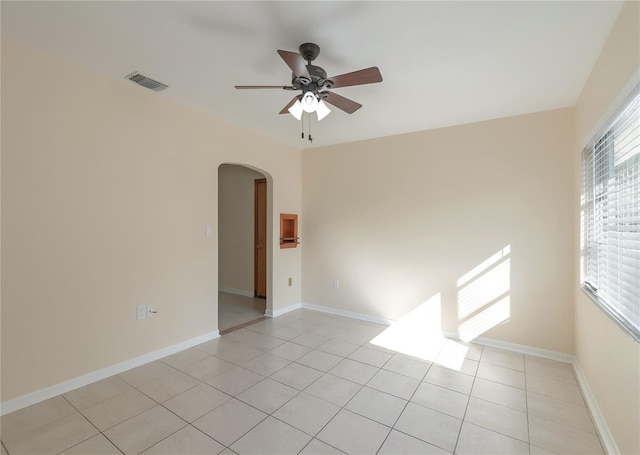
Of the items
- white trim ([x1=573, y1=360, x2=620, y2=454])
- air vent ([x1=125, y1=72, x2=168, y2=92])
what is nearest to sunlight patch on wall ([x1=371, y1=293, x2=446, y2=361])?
white trim ([x1=573, y1=360, x2=620, y2=454])

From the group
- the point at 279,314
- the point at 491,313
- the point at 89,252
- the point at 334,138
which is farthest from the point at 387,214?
the point at 89,252

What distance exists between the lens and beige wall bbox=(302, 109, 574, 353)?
9.91 feet

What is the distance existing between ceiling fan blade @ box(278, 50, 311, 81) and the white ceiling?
0.24 m

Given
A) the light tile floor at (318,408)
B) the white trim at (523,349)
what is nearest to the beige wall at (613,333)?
the light tile floor at (318,408)

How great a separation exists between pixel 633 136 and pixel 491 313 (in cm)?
224

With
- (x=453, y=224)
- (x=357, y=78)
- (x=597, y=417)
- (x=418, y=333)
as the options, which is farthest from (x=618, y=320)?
(x=418, y=333)

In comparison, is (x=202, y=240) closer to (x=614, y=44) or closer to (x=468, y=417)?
(x=468, y=417)

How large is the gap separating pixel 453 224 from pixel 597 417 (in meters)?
2.06

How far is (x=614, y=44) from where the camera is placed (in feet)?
5.74

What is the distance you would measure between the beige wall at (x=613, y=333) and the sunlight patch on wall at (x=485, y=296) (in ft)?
2.47

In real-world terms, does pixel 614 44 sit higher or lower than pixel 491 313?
higher

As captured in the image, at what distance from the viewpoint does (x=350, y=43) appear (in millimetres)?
1988

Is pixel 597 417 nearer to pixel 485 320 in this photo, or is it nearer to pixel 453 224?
pixel 485 320

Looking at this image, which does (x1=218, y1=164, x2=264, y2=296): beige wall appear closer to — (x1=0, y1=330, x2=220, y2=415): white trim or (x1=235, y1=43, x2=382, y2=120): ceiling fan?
(x1=0, y1=330, x2=220, y2=415): white trim
